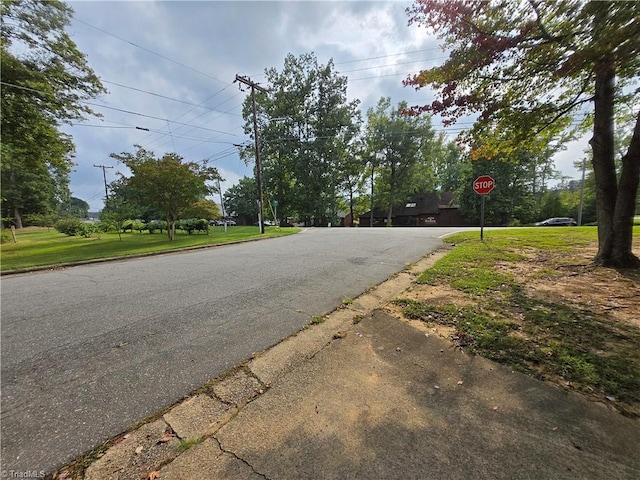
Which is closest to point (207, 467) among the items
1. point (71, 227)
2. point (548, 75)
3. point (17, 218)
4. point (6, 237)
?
point (548, 75)

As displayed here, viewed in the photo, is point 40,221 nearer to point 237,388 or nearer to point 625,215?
point 237,388

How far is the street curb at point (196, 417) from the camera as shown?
1526 mm

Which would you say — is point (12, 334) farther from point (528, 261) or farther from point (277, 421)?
point (528, 261)

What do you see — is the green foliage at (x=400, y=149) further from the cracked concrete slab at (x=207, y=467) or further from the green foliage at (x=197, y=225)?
the cracked concrete slab at (x=207, y=467)

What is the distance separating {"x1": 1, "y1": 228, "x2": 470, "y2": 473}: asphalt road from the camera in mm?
1870

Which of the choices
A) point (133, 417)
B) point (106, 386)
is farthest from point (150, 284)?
point (133, 417)

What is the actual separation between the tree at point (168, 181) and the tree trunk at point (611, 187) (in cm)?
1533

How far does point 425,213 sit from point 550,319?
35.7 metres

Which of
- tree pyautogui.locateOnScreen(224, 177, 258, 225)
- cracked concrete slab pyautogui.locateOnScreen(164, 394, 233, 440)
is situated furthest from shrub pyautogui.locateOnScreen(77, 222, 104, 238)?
cracked concrete slab pyautogui.locateOnScreen(164, 394, 233, 440)

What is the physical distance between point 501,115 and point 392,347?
492cm

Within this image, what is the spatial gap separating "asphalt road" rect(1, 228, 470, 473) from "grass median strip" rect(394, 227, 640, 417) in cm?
150

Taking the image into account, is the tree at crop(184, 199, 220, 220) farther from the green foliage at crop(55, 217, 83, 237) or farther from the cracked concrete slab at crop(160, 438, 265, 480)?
the cracked concrete slab at crop(160, 438, 265, 480)

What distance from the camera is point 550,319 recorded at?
3.16m

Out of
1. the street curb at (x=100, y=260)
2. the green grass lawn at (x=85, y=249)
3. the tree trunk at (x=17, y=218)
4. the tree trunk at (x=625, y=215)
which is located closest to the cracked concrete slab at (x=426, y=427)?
the tree trunk at (x=625, y=215)
